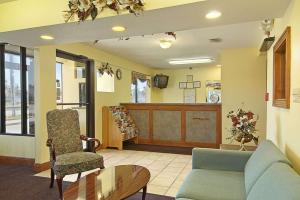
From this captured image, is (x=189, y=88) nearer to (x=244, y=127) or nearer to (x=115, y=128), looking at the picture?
(x=115, y=128)

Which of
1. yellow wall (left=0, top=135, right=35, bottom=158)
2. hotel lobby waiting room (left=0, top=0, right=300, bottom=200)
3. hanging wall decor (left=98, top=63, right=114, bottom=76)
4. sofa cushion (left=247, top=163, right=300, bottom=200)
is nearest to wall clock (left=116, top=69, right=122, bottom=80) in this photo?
hotel lobby waiting room (left=0, top=0, right=300, bottom=200)

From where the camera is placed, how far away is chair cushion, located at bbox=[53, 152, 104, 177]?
107 inches

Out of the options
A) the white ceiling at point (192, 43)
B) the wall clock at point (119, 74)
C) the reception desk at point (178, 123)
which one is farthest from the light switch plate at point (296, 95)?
the wall clock at point (119, 74)

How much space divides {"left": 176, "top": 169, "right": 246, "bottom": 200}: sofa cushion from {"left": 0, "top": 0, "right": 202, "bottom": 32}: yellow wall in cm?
177

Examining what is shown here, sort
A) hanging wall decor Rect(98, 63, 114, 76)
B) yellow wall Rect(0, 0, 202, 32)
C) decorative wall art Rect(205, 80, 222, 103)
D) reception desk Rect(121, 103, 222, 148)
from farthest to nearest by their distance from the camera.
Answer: decorative wall art Rect(205, 80, 222, 103) < hanging wall decor Rect(98, 63, 114, 76) < reception desk Rect(121, 103, 222, 148) < yellow wall Rect(0, 0, 202, 32)

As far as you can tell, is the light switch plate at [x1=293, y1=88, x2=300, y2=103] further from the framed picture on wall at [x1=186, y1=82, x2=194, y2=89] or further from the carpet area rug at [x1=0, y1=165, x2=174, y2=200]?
the framed picture on wall at [x1=186, y1=82, x2=194, y2=89]

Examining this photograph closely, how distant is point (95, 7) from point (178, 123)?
380cm

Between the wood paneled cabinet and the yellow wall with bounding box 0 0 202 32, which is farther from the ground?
the yellow wall with bounding box 0 0 202 32

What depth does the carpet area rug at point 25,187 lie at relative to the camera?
281 centimetres

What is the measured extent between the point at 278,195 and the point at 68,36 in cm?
292

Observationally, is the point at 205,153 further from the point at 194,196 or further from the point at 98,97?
the point at 98,97

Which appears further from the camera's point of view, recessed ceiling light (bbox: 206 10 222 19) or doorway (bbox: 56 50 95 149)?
doorway (bbox: 56 50 95 149)

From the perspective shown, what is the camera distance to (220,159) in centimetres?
245

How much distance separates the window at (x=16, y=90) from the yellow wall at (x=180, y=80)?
5.23 metres
